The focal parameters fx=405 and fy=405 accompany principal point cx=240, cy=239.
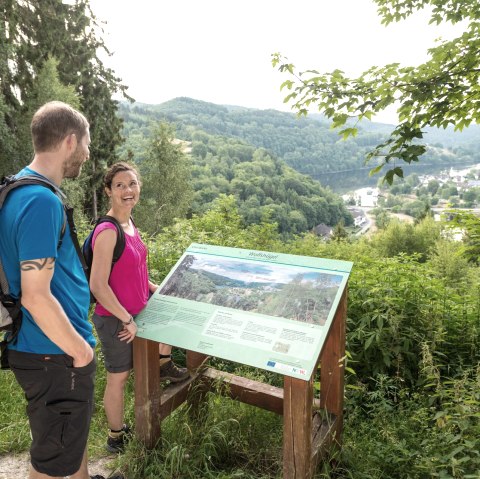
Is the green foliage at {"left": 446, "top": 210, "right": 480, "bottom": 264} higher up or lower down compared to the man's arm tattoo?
lower down

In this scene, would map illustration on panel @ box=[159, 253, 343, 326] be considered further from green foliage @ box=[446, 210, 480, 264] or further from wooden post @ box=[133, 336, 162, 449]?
green foliage @ box=[446, 210, 480, 264]

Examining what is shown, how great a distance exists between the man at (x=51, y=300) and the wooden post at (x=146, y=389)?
1.93ft

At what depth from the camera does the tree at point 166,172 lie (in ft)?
125

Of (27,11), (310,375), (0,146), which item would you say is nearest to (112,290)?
(310,375)

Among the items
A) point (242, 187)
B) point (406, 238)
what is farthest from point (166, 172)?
point (406, 238)

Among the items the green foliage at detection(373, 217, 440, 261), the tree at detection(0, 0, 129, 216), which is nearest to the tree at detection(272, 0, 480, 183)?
the tree at detection(0, 0, 129, 216)

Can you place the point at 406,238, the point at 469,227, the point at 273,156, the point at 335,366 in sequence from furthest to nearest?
the point at 273,156
the point at 406,238
the point at 469,227
the point at 335,366

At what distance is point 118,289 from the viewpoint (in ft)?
8.02

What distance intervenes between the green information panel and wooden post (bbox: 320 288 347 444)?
0.21 meters

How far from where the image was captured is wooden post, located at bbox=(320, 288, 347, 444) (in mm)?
2309

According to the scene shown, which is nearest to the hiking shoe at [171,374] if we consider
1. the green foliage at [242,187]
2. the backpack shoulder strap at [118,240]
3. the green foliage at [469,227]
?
the backpack shoulder strap at [118,240]

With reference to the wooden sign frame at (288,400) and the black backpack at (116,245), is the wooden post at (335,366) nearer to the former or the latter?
the wooden sign frame at (288,400)

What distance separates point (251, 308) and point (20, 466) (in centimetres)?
179

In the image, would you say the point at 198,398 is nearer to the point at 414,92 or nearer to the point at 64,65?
the point at 414,92
